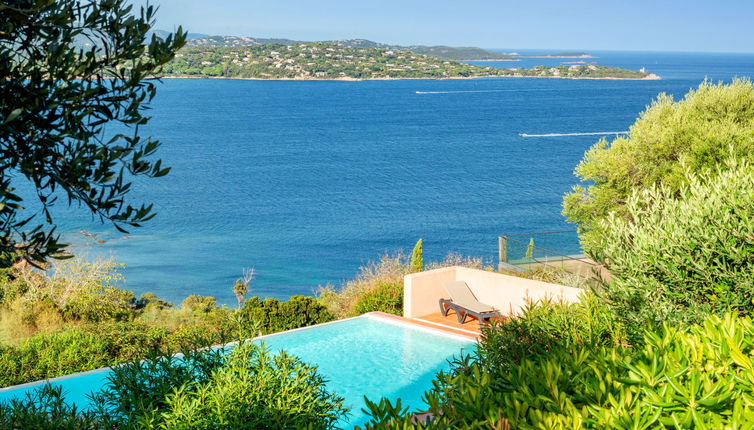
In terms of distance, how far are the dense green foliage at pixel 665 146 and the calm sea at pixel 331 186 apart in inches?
110

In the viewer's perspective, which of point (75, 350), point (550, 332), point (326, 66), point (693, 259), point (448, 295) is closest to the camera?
point (693, 259)

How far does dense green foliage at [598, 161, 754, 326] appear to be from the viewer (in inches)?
234

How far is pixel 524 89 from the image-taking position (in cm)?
13362

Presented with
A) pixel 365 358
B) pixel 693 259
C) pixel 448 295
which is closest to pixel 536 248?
pixel 448 295

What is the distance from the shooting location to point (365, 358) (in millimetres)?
12672

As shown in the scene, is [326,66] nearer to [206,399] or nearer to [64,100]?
[206,399]

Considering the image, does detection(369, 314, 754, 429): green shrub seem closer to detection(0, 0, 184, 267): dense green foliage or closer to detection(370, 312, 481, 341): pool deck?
detection(0, 0, 184, 267): dense green foliage

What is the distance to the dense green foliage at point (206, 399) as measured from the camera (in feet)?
18.6

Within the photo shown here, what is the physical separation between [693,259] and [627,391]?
10.5ft

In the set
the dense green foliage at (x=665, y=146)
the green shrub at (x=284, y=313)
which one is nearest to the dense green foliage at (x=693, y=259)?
the green shrub at (x=284, y=313)

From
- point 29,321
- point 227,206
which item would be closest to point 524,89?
point 227,206

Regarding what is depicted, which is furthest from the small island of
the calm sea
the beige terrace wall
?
the beige terrace wall

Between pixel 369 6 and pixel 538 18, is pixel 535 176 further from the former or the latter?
pixel 538 18

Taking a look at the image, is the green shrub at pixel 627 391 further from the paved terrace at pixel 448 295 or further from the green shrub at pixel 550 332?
the paved terrace at pixel 448 295
